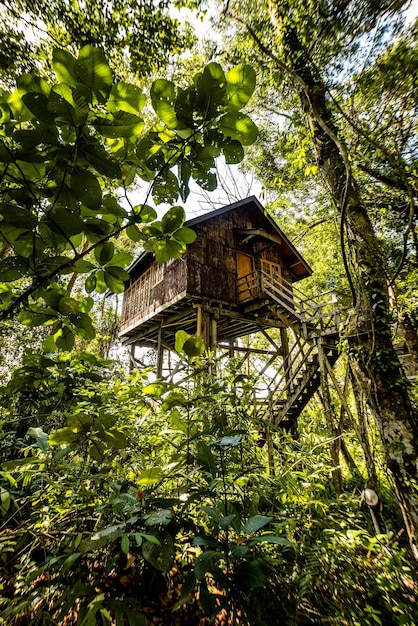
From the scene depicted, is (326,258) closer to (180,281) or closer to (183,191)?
(180,281)

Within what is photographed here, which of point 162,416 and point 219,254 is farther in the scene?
point 219,254

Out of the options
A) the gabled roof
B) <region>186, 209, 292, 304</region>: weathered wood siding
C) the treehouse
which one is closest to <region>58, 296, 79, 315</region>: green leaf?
the treehouse

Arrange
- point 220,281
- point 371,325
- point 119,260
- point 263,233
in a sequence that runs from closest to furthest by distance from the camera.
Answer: point 119,260 → point 371,325 → point 220,281 → point 263,233

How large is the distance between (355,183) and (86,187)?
4.06 meters

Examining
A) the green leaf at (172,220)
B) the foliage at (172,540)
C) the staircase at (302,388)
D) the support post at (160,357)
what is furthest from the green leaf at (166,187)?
the support post at (160,357)

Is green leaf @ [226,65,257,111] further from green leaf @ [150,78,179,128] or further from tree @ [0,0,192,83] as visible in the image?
tree @ [0,0,192,83]

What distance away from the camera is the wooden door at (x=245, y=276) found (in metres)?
10.4

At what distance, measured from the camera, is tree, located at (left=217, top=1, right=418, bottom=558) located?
2731 millimetres

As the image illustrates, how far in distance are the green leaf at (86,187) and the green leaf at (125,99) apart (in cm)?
23

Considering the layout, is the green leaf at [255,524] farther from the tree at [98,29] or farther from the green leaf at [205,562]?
A: the tree at [98,29]

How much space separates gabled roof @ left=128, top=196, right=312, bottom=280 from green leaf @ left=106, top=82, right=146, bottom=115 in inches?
344

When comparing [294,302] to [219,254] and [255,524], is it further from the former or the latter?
[255,524]

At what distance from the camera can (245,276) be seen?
409 inches

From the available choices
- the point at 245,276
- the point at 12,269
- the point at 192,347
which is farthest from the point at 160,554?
the point at 245,276
